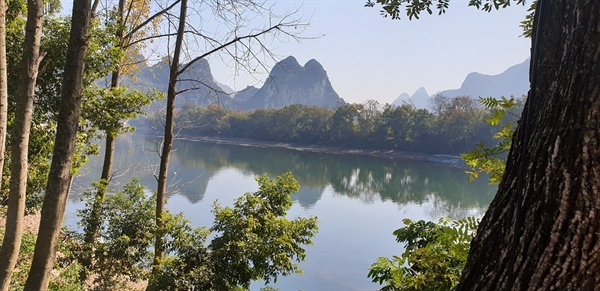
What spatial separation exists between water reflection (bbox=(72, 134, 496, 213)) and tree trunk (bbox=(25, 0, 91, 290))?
9570 mm

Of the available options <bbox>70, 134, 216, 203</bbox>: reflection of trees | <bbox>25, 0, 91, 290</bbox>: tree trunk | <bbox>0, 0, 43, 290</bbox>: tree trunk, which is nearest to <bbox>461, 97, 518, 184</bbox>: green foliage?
<bbox>25, 0, 91, 290</bbox>: tree trunk

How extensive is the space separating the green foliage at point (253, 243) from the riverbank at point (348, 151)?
74.9 ft

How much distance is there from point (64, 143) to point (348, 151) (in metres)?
33.1

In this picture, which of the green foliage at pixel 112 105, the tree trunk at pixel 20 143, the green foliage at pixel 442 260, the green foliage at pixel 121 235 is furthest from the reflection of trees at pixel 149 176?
the green foliage at pixel 442 260

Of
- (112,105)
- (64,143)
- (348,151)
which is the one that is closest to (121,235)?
(112,105)

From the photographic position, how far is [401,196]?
17234 millimetres

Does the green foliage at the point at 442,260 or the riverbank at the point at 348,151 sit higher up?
the green foliage at the point at 442,260

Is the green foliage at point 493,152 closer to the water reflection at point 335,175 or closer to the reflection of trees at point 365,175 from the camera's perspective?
the water reflection at point 335,175

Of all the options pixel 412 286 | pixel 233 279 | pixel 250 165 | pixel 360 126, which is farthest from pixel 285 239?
pixel 360 126

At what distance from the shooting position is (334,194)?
16.8 m

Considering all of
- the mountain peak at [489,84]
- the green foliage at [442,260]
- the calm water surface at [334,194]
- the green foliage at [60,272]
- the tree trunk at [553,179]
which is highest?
the mountain peak at [489,84]

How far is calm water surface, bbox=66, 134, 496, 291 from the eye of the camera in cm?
804

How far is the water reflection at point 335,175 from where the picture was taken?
15.6 meters

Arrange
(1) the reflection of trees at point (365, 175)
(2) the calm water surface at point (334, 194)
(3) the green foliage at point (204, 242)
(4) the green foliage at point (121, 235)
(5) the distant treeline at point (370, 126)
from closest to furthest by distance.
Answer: (3) the green foliage at point (204, 242) < (4) the green foliage at point (121, 235) < (2) the calm water surface at point (334, 194) < (1) the reflection of trees at point (365, 175) < (5) the distant treeline at point (370, 126)
